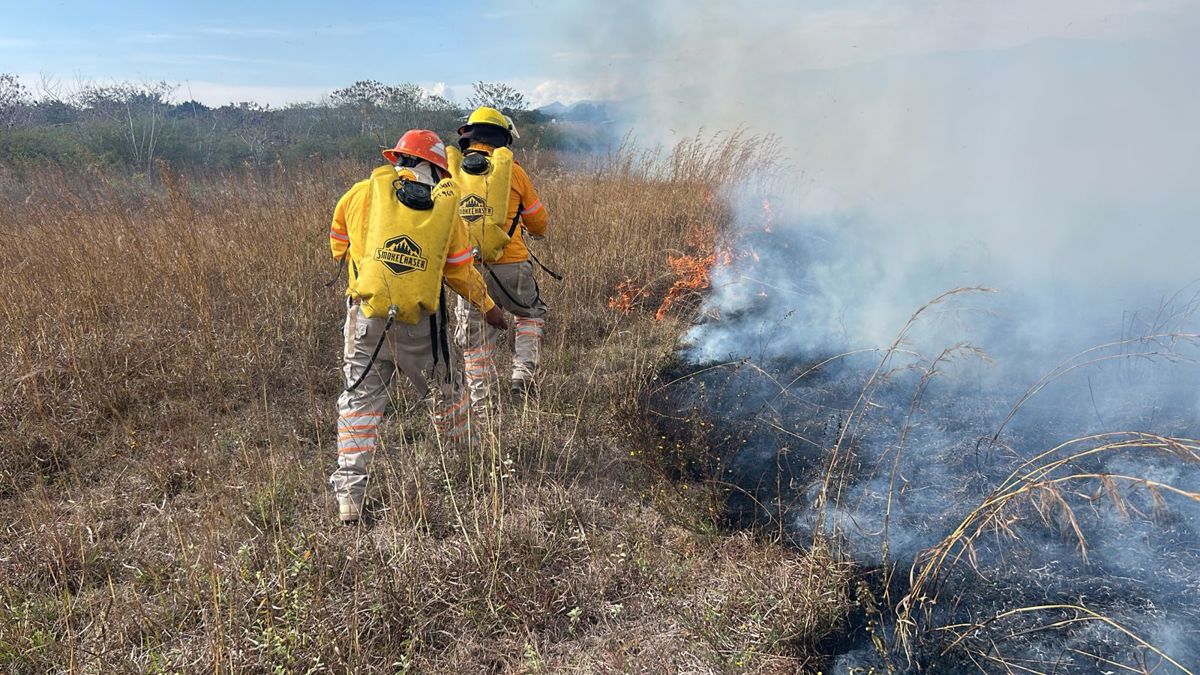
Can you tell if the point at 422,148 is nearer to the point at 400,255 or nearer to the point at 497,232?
the point at 400,255

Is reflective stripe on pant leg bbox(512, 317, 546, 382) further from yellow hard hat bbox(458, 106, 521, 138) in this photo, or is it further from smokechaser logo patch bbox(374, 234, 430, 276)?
smokechaser logo patch bbox(374, 234, 430, 276)

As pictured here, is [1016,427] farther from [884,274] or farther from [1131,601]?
[884,274]

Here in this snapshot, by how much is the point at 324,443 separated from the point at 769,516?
2.85 meters

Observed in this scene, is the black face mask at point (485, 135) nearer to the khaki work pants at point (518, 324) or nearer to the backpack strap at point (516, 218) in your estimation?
the backpack strap at point (516, 218)

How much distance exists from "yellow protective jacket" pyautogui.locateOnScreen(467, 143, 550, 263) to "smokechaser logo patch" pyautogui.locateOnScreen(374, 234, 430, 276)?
1.45m

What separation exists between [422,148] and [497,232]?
1.09m

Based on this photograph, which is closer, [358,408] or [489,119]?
[358,408]

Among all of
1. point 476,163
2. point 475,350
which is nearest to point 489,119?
point 476,163

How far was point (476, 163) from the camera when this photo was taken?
416 cm

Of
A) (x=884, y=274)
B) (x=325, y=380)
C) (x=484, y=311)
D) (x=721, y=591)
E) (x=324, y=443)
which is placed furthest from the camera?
(x=884, y=274)

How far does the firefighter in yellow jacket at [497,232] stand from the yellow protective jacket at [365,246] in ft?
1.91

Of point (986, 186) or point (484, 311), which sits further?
point (986, 186)

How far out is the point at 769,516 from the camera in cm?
319

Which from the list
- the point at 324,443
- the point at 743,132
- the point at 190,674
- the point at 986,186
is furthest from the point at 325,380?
the point at 986,186
